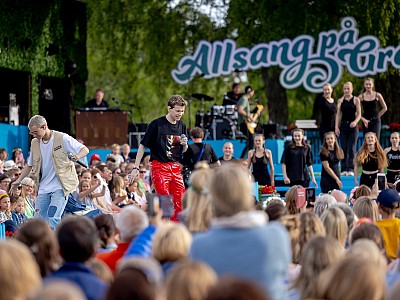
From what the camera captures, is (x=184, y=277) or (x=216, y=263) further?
(x=216, y=263)

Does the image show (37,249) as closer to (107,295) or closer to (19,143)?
(107,295)

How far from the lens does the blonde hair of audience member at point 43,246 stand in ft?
23.1

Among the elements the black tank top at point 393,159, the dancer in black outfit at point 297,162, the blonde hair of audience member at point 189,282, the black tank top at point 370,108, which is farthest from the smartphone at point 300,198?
the black tank top at point 370,108

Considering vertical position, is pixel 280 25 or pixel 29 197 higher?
pixel 280 25

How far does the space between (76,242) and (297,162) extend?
484 inches

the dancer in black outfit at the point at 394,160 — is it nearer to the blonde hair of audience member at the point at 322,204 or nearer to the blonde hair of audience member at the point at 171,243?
the blonde hair of audience member at the point at 322,204

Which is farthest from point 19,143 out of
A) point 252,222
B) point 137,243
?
point 252,222

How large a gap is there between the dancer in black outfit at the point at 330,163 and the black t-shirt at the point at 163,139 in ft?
16.7

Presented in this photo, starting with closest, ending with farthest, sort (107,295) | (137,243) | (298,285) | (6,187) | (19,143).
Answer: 1. (107,295)
2. (298,285)
3. (137,243)
4. (6,187)
5. (19,143)

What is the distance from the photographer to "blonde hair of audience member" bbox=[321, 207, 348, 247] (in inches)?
340

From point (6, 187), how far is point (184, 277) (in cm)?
1007

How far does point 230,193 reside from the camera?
21.0 feet

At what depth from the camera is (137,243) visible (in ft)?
25.1

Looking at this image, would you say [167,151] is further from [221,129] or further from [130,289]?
[221,129]
